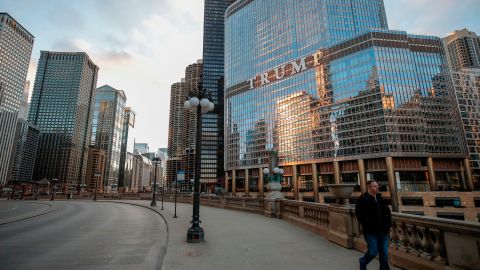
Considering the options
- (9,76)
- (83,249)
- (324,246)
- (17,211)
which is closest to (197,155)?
(83,249)

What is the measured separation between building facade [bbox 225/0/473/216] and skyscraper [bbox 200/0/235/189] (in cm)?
6148

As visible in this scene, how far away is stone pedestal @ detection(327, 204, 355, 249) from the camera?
25.6 feet

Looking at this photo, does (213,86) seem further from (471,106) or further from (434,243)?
(434,243)

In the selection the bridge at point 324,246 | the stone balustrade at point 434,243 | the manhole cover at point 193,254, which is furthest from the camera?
the manhole cover at point 193,254

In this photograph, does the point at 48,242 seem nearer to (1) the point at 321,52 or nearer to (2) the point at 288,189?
(2) the point at 288,189

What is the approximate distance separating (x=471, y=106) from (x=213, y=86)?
134 meters

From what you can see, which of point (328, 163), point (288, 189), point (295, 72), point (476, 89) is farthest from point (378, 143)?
point (476, 89)

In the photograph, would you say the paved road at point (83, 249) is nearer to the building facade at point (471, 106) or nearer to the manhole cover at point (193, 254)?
the manhole cover at point (193, 254)

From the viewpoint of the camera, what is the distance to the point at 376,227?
5266mm

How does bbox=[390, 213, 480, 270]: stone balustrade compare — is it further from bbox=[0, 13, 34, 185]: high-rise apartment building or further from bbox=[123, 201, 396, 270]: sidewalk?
bbox=[0, 13, 34, 185]: high-rise apartment building

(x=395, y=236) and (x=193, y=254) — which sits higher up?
(x=395, y=236)

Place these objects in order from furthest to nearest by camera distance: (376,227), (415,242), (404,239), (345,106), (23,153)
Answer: (23,153) < (345,106) < (404,239) < (415,242) < (376,227)

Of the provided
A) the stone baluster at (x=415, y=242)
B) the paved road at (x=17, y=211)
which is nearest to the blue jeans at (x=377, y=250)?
the stone baluster at (x=415, y=242)

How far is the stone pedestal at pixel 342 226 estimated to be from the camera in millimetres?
7816
